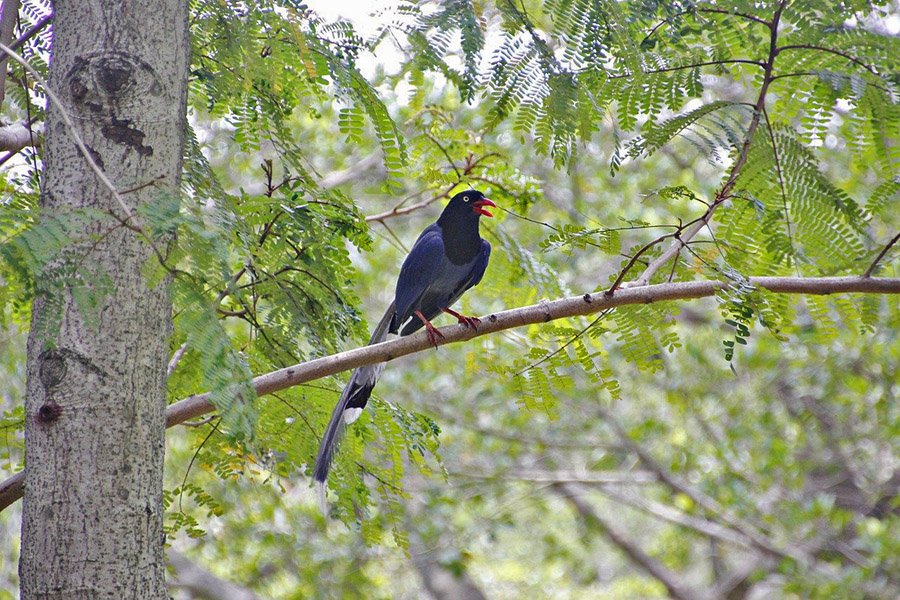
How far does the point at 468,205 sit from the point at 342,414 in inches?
61.3

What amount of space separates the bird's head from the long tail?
1180mm

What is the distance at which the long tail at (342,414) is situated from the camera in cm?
348

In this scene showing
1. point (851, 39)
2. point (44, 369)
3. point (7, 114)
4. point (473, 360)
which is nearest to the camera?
point (44, 369)

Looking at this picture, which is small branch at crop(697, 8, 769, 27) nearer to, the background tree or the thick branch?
the background tree

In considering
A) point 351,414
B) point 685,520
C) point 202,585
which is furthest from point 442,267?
point 685,520

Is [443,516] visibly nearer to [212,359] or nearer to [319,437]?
[319,437]

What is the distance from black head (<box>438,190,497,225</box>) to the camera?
4715 mm

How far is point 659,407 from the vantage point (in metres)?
11.2

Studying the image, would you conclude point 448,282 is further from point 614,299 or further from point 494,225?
point 614,299

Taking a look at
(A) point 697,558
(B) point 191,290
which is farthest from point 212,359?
(A) point 697,558

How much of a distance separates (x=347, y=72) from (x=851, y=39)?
1865 mm

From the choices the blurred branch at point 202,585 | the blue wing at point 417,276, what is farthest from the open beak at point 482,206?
the blurred branch at point 202,585

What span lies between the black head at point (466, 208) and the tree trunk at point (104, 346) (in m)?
2.26

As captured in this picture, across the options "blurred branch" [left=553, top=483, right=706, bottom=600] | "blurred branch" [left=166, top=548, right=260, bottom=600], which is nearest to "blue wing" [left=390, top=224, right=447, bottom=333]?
"blurred branch" [left=166, top=548, right=260, bottom=600]
